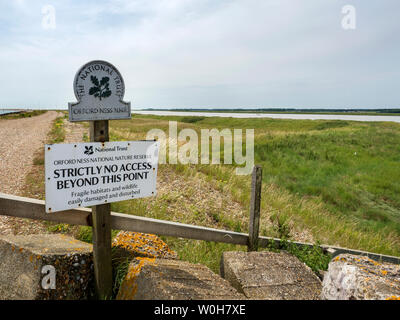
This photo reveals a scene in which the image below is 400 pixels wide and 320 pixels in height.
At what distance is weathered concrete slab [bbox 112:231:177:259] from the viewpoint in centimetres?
330

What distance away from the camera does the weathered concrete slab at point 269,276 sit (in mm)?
3000

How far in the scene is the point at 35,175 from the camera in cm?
791

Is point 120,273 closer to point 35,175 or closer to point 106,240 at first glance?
point 106,240

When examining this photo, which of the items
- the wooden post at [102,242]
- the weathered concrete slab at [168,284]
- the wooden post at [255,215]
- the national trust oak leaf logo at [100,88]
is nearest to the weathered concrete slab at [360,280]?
the weathered concrete slab at [168,284]

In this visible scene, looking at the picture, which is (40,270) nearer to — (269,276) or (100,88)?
(100,88)

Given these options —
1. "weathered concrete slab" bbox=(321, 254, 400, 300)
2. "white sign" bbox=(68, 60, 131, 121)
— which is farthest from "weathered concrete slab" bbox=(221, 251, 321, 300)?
"white sign" bbox=(68, 60, 131, 121)

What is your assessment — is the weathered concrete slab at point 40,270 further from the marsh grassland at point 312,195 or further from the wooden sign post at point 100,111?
the marsh grassland at point 312,195

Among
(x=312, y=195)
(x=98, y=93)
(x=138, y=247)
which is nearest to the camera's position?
(x=98, y=93)

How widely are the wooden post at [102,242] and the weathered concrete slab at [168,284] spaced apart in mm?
328

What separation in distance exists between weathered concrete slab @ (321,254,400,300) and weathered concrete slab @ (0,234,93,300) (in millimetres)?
2283

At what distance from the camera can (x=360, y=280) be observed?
190 cm

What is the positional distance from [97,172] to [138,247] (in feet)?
4.04

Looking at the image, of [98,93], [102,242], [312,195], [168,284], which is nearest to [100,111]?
[98,93]

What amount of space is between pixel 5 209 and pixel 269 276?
2.83 m
